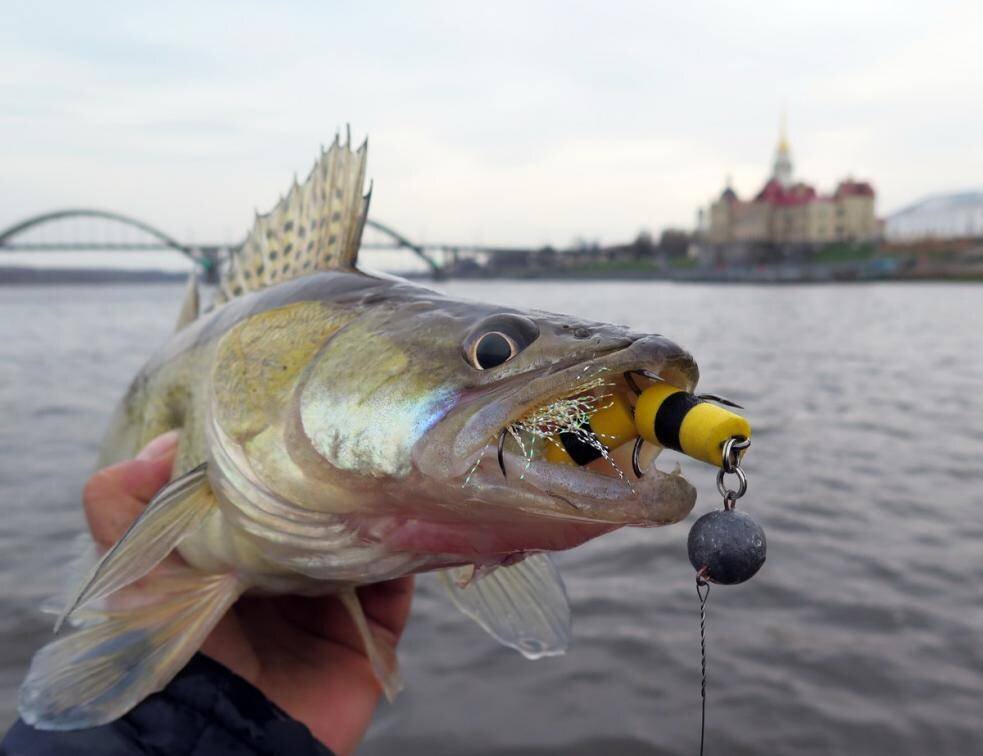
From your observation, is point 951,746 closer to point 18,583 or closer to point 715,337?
point 18,583

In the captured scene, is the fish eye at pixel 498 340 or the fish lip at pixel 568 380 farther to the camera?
the fish eye at pixel 498 340

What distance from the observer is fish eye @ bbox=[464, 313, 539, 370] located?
1.62 metres

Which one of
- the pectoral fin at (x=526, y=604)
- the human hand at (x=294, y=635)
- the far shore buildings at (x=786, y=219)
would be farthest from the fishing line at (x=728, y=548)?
the far shore buildings at (x=786, y=219)

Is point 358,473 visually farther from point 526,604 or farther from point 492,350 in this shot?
point 526,604

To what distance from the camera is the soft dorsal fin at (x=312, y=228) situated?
2.53 metres

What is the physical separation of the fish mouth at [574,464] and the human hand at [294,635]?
1120 mm

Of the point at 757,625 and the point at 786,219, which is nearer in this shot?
the point at 757,625

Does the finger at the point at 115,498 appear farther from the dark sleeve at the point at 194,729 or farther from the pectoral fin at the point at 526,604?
the pectoral fin at the point at 526,604

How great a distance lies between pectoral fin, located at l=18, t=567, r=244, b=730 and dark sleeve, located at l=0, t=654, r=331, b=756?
0.14ft

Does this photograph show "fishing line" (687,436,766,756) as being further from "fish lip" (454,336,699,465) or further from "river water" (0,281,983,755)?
"river water" (0,281,983,755)

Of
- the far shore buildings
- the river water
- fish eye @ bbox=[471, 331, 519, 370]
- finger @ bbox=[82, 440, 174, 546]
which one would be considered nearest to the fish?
fish eye @ bbox=[471, 331, 519, 370]

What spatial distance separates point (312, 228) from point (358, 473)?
1.22 meters

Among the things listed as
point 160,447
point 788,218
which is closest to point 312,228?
point 160,447

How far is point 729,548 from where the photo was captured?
1378mm
